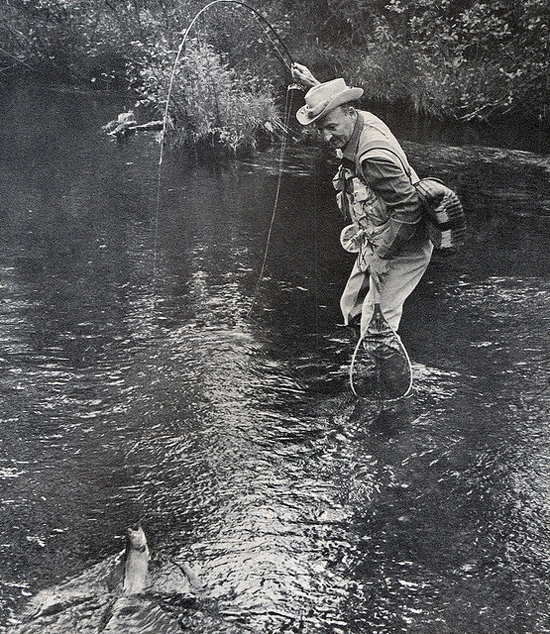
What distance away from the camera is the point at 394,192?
493cm

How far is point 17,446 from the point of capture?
4953mm

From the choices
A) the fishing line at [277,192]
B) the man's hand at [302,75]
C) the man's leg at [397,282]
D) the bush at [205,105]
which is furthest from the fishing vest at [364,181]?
the bush at [205,105]

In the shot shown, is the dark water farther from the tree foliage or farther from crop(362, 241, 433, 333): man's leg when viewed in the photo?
the tree foliage

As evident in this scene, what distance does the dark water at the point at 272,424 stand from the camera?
3959 mm

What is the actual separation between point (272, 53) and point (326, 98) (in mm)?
10427

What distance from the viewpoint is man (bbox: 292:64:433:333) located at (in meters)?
4.90

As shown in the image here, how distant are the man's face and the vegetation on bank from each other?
6636 millimetres

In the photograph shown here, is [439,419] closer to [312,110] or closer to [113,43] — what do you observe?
[312,110]

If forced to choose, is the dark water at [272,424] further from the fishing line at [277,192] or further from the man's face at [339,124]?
the man's face at [339,124]

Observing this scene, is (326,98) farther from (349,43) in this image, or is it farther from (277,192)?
(349,43)

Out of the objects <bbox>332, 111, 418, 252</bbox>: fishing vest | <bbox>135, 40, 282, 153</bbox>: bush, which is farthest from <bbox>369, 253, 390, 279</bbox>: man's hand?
<bbox>135, 40, 282, 153</bbox>: bush

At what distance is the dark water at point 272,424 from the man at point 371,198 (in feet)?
2.33

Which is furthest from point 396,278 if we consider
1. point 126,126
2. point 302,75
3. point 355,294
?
point 126,126

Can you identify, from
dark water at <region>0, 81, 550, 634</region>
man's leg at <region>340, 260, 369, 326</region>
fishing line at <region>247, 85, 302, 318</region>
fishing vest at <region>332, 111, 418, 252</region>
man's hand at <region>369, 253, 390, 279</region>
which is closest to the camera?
dark water at <region>0, 81, 550, 634</region>
